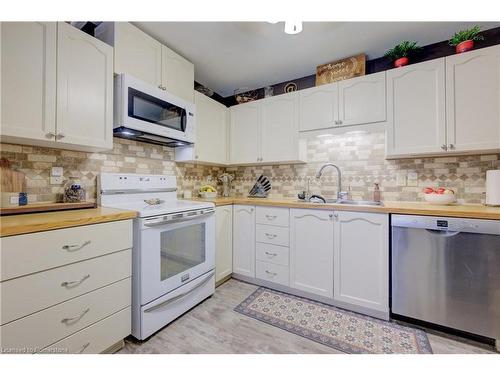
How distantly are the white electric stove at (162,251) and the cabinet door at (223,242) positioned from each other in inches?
7.0

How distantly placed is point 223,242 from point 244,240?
0.74 ft

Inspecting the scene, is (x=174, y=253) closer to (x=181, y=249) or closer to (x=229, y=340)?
(x=181, y=249)

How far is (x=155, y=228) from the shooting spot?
1.50 meters

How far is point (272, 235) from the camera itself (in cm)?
220

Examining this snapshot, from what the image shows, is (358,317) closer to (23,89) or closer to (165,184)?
(165,184)

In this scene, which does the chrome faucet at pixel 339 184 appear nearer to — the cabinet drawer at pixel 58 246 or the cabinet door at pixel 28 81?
the cabinet drawer at pixel 58 246

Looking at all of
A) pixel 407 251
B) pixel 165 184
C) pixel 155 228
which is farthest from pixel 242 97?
pixel 407 251

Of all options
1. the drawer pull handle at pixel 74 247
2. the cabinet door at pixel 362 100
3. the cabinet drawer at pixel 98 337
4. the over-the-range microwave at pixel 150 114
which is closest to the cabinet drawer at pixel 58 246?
the drawer pull handle at pixel 74 247

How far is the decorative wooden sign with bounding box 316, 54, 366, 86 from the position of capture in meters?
2.13

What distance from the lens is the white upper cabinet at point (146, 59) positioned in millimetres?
1677

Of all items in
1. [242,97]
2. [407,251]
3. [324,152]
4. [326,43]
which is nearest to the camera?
[407,251]

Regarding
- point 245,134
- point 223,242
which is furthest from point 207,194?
point 245,134

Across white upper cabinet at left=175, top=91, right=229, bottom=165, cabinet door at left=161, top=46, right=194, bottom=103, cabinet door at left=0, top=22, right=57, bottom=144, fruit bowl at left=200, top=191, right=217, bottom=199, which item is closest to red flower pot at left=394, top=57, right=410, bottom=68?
white upper cabinet at left=175, top=91, right=229, bottom=165

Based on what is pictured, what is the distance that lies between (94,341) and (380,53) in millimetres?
3194
